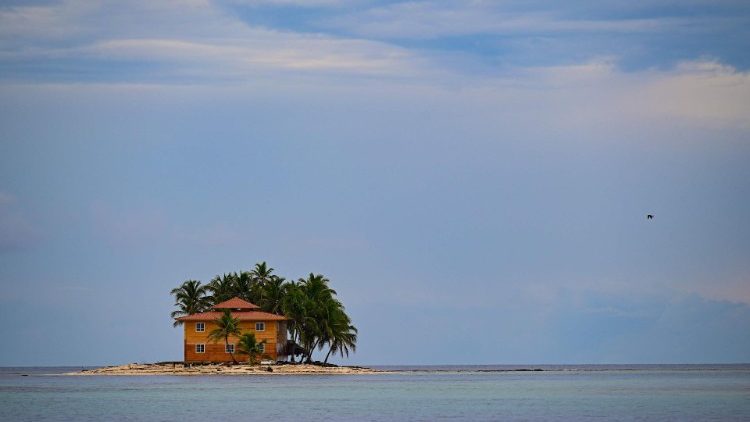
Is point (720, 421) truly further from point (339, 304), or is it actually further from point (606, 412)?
point (339, 304)

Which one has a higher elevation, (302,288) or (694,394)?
(302,288)

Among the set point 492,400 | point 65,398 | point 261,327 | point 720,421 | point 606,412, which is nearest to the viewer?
point 720,421

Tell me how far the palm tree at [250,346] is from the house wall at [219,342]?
86cm

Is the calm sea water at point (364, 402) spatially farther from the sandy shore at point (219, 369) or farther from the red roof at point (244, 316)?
the red roof at point (244, 316)

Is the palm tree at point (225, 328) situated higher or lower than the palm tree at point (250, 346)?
higher

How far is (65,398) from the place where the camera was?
7581cm

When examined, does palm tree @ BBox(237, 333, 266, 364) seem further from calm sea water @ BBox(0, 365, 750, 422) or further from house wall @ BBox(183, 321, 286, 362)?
calm sea water @ BBox(0, 365, 750, 422)

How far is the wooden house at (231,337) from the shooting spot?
103062 mm

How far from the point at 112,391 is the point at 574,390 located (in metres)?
33.1

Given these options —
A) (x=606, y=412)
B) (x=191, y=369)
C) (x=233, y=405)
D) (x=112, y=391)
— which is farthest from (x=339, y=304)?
(x=606, y=412)

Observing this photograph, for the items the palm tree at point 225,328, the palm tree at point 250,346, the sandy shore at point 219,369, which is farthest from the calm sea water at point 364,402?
the sandy shore at point 219,369

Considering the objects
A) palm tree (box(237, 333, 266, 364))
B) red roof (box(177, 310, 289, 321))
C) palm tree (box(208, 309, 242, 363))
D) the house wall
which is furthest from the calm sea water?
the house wall

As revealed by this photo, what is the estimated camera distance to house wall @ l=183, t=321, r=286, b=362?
103 m

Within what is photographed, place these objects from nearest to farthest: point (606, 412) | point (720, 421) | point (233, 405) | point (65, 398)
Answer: point (720, 421) → point (606, 412) → point (233, 405) → point (65, 398)
